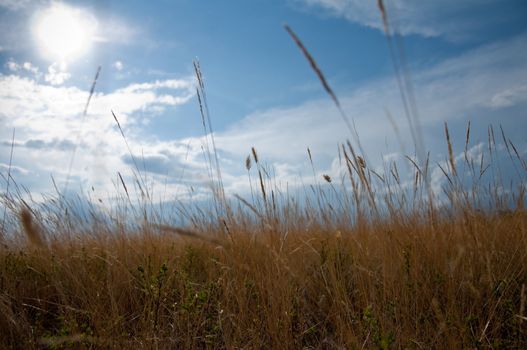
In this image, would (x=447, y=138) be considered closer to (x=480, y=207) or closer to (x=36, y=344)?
(x=480, y=207)

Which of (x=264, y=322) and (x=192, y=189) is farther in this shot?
(x=192, y=189)

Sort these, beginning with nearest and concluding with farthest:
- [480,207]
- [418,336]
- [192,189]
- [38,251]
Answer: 1. [418,336]
2. [480,207]
3. [38,251]
4. [192,189]

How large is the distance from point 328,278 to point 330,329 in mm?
381

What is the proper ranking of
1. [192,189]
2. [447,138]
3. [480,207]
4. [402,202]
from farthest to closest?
[192,189], [480,207], [402,202], [447,138]

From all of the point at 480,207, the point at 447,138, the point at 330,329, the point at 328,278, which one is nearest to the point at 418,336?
the point at 330,329

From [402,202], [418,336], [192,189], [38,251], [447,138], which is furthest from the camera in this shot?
[192,189]

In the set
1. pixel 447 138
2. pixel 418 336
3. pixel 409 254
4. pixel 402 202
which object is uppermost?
pixel 447 138

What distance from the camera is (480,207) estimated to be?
288 centimetres

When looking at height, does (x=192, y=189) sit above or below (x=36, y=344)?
above

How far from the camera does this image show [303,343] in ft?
6.24

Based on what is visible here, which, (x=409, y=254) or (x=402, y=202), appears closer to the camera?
(x=409, y=254)

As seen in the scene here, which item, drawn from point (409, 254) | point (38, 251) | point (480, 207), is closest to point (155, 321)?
point (409, 254)

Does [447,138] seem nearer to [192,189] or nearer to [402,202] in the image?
[402,202]

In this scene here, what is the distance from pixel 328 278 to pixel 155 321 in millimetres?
1054
